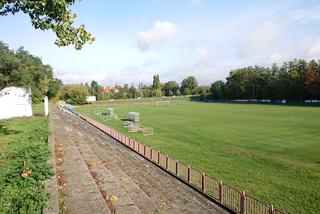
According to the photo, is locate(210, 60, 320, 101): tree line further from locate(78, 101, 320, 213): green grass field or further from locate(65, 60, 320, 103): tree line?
locate(78, 101, 320, 213): green grass field

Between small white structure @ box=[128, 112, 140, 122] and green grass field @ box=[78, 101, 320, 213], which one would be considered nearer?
green grass field @ box=[78, 101, 320, 213]

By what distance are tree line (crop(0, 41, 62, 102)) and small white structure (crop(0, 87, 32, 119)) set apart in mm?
1072

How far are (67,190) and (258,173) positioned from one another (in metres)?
13.2

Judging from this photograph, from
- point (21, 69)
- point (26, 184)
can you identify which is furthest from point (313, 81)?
point (26, 184)

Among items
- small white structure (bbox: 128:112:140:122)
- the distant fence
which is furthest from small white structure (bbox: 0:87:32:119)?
the distant fence

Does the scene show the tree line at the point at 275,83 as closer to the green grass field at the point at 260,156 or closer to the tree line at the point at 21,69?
the green grass field at the point at 260,156

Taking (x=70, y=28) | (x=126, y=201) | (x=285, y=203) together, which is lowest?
(x=285, y=203)

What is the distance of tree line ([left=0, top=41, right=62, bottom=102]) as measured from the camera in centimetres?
4667

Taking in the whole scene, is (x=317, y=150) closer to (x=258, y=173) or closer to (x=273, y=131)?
(x=258, y=173)

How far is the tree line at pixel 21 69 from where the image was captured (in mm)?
46672

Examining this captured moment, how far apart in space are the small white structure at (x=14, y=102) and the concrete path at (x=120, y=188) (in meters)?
30.5

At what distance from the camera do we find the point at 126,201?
13.2 meters

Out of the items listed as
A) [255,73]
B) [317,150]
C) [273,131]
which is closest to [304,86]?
[255,73]

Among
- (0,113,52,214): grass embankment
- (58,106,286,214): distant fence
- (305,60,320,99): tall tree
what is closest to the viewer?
(0,113,52,214): grass embankment
